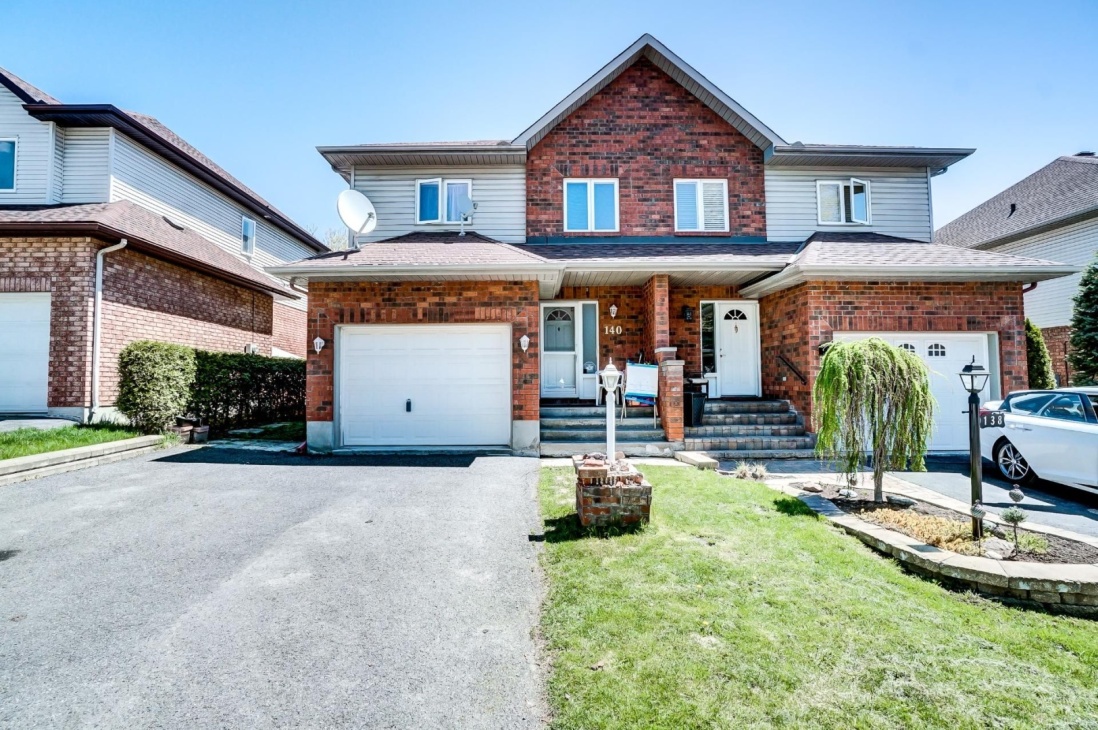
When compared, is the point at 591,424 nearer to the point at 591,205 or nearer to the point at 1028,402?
the point at 591,205

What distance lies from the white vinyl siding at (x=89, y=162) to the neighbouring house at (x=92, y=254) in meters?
0.02

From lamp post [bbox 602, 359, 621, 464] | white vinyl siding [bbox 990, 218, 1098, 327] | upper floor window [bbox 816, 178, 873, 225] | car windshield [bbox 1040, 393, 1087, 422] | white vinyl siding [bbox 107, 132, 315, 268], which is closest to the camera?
lamp post [bbox 602, 359, 621, 464]

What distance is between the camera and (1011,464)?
684cm

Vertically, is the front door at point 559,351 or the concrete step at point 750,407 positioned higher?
the front door at point 559,351

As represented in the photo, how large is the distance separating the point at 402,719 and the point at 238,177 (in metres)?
20.1

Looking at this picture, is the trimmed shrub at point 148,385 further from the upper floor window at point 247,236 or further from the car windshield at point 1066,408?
the car windshield at point 1066,408

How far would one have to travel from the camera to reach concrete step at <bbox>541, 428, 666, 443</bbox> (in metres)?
9.23

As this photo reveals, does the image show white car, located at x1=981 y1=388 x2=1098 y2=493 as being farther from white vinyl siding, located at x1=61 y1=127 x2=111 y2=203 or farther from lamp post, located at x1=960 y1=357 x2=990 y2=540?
white vinyl siding, located at x1=61 y1=127 x2=111 y2=203

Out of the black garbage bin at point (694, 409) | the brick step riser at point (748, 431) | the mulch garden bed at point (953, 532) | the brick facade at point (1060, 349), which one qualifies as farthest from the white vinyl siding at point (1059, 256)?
the mulch garden bed at point (953, 532)

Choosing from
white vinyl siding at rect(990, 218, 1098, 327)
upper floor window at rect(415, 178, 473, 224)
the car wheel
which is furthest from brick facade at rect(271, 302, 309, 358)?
white vinyl siding at rect(990, 218, 1098, 327)

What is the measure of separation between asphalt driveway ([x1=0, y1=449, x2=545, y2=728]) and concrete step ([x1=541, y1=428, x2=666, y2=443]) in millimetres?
3182

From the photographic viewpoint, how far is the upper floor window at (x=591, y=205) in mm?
11203

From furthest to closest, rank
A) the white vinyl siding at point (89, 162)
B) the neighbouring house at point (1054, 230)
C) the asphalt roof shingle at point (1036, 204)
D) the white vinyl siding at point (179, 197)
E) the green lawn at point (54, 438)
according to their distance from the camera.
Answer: the asphalt roof shingle at point (1036, 204)
the neighbouring house at point (1054, 230)
the white vinyl siding at point (179, 197)
the white vinyl siding at point (89, 162)
the green lawn at point (54, 438)

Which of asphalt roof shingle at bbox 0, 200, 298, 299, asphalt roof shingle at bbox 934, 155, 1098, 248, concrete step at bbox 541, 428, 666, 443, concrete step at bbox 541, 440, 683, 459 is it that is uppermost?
asphalt roof shingle at bbox 934, 155, 1098, 248
